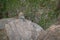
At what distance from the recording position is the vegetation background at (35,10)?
4289mm

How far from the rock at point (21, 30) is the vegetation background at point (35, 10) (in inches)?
29.1

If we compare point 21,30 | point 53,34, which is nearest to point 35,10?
point 21,30

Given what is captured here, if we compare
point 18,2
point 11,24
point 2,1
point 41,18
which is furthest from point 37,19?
point 11,24

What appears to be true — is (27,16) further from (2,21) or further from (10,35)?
(10,35)

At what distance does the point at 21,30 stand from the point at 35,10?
1.36 metres

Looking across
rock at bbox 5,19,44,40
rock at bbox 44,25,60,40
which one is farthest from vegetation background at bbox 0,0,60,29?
rock at bbox 44,25,60,40

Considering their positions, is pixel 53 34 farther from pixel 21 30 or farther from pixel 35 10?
pixel 35 10

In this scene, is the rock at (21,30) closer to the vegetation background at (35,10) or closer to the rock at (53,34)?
the rock at (53,34)

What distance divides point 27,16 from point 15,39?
120 cm

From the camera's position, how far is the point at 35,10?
4.69m

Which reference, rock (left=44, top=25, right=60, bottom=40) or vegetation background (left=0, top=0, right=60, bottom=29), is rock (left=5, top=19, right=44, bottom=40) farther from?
vegetation background (left=0, top=0, right=60, bottom=29)

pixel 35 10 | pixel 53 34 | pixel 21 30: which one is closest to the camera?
pixel 53 34

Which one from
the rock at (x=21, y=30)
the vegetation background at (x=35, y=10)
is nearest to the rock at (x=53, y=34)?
the rock at (x=21, y=30)

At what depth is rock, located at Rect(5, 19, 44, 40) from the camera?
10.8 feet
